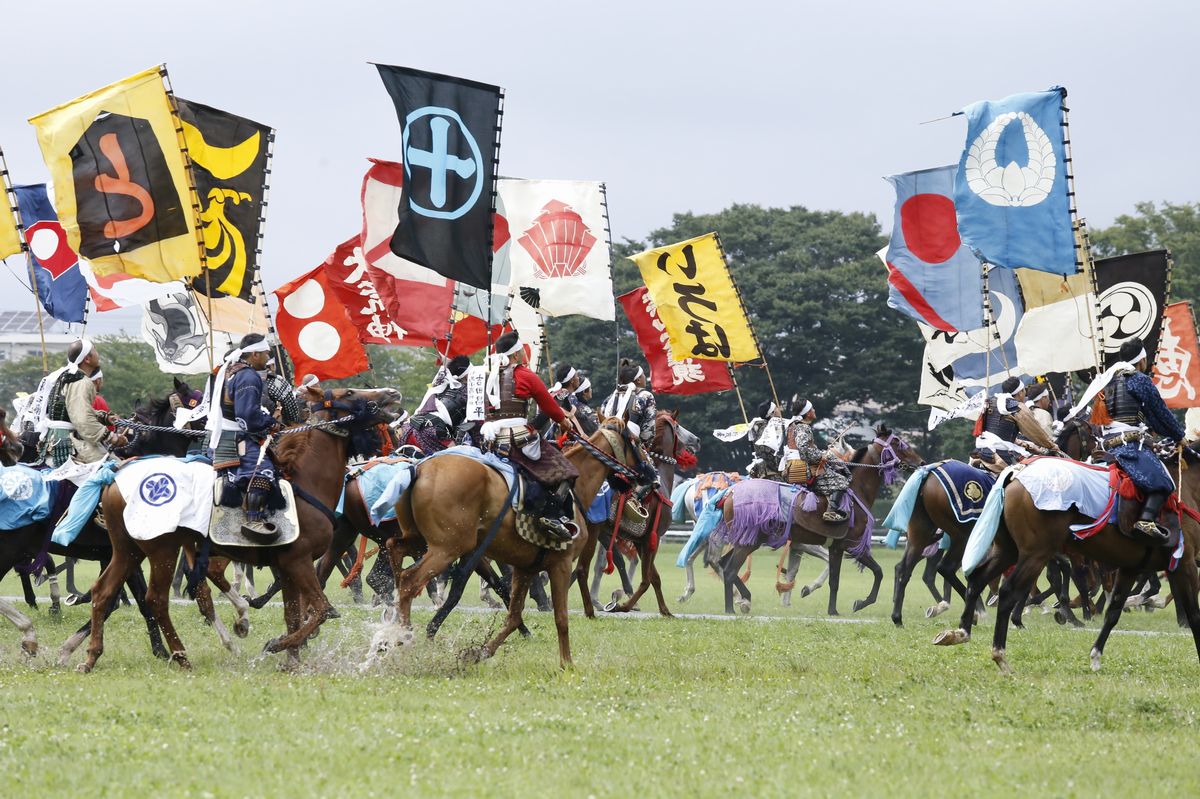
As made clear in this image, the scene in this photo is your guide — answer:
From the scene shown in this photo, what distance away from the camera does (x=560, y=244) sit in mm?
23797

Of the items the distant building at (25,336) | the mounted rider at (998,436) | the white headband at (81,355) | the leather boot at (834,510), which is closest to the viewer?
the white headband at (81,355)

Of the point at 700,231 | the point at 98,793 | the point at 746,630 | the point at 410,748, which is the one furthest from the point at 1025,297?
the point at 700,231

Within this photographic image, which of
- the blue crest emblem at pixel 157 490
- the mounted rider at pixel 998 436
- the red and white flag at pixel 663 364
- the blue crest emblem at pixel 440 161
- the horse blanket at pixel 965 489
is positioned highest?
the blue crest emblem at pixel 440 161

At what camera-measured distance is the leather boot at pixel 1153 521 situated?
13.2 m

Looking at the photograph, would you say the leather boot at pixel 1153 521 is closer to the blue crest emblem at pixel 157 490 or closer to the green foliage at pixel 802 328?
the blue crest emblem at pixel 157 490

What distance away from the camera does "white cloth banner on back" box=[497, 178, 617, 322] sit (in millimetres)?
23531

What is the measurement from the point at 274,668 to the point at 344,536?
4439 millimetres

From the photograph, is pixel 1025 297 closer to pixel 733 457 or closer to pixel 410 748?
pixel 410 748

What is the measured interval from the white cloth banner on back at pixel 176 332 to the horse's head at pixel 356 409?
37.9 feet

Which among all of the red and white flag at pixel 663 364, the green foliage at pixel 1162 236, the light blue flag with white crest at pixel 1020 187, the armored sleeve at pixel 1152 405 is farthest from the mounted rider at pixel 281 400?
the green foliage at pixel 1162 236

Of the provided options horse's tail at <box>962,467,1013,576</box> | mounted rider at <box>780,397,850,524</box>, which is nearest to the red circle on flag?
mounted rider at <box>780,397,850,524</box>

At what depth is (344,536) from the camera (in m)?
17.0

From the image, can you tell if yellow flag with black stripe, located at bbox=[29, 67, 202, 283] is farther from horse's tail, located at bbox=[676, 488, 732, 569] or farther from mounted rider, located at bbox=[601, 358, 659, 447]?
horse's tail, located at bbox=[676, 488, 732, 569]

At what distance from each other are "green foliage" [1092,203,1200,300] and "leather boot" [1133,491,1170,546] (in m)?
36.0
